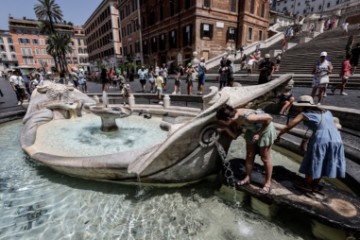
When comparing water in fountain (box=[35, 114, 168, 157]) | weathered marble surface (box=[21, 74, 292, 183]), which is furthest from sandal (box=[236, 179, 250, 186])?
water in fountain (box=[35, 114, 168, 157])

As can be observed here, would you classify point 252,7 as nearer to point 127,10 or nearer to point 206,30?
point 206,30

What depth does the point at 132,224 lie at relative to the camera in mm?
2510

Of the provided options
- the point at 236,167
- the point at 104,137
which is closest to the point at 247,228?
the point at 236,167

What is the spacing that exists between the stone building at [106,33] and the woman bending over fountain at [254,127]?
40745 mm

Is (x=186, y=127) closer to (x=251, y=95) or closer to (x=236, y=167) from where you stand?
(x=251, y=95)

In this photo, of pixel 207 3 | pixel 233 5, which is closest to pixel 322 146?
pixel 207 3

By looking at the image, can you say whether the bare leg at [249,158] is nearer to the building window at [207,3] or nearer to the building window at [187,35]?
the building window at [187,35]

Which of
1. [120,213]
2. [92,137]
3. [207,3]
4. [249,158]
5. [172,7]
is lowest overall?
[120,213]

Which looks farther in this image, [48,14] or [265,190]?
[48,14]

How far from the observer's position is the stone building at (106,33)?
1576 inches

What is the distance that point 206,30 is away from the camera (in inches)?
869

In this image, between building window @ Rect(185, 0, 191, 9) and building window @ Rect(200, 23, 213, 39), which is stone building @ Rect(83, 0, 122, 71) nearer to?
building window @ Rect(185, 0, 191, 9)

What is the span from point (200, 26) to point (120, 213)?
2246 centimetres

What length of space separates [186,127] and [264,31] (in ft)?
101
